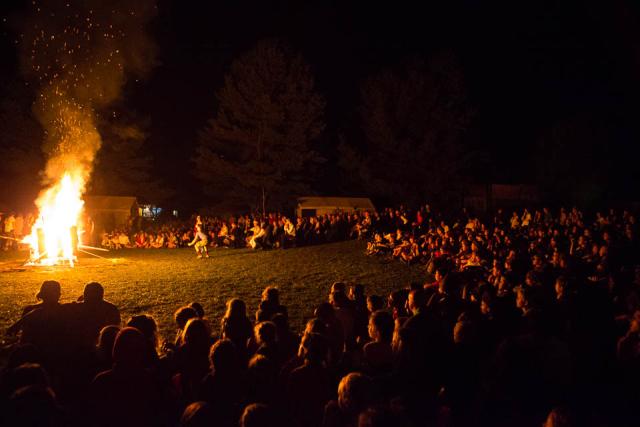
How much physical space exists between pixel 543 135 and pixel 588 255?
27644mm

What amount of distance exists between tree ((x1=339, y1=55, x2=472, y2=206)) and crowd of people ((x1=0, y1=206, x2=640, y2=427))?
28.1m

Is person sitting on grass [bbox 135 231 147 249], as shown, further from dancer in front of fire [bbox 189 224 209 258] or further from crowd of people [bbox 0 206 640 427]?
crowd of people [bbox 0 206 640 427]

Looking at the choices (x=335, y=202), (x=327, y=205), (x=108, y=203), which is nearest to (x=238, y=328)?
(x=108, y=203)

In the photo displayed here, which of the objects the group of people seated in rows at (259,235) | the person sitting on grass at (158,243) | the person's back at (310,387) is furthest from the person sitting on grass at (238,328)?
the person sitting on grass at (158,243)

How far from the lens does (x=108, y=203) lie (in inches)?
1155

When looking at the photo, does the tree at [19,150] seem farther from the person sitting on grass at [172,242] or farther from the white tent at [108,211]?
the person sitting on grass at [172,242]

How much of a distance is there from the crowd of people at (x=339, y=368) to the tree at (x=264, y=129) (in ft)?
96.7

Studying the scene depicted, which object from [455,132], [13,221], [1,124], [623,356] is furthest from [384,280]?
[1,124]

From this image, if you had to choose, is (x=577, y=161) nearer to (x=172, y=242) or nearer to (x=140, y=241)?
(x=172, y=242)

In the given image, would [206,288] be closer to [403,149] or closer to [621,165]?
[403,149]

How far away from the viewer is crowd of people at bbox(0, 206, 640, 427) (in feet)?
10.3

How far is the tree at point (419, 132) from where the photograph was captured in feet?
111

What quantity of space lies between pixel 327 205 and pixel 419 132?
26.8ft

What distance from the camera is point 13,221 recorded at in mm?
24391
